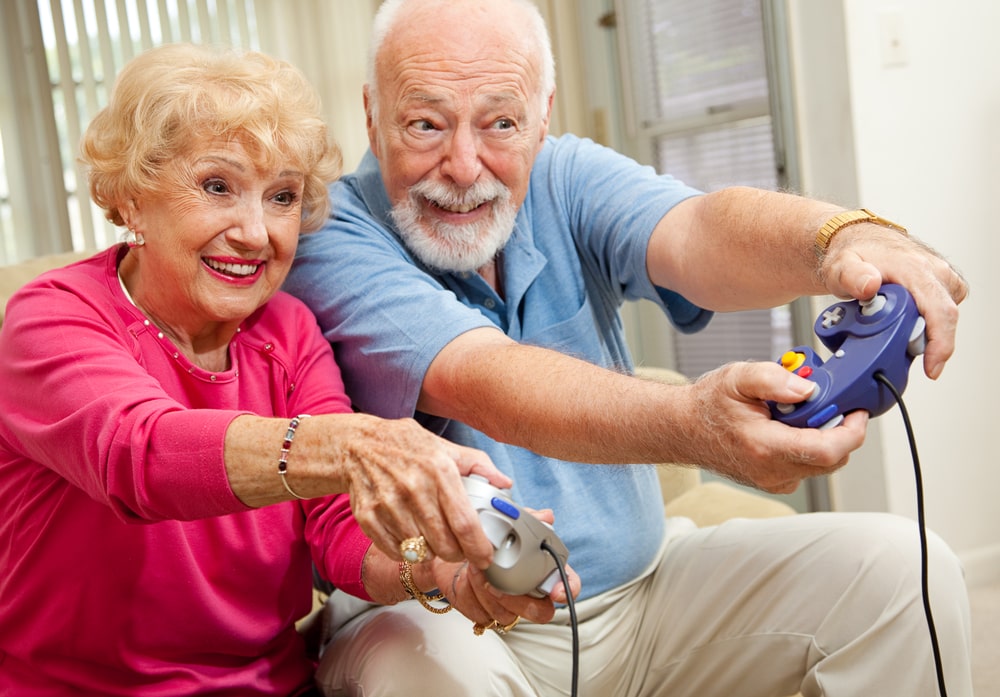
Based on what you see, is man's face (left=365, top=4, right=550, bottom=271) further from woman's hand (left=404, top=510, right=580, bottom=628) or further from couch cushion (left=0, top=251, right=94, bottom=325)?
couch cushion (left=0, top=251, right=94, bottom=325)

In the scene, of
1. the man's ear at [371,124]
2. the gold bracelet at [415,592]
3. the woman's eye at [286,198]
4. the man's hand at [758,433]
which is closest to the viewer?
the man's hand at [758,433]

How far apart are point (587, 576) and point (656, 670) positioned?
0.16 metres

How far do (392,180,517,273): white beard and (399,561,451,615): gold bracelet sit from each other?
1.49 feet

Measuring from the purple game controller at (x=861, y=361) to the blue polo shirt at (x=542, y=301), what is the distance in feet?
1.42

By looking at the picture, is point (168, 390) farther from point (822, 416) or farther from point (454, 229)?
point (822, 416)

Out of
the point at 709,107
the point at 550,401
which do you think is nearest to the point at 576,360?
the point at 550,401

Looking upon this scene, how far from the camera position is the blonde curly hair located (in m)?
1.14

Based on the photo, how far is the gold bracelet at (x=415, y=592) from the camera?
3.57 ft

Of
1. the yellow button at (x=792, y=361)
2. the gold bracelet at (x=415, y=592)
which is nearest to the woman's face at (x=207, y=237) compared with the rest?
the gold bracelet at (x=415, y=592)

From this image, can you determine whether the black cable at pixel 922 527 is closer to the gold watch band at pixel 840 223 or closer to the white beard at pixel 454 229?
the gold watch band at pixel 840 223

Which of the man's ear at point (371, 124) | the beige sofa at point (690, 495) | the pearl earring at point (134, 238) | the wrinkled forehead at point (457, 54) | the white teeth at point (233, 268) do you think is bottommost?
the beige sofa at point (690, 495)

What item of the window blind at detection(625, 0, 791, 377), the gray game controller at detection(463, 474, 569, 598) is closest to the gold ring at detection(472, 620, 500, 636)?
the gray game controller at detection(463, 474, 569, 598)

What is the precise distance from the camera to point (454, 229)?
54.4 inches

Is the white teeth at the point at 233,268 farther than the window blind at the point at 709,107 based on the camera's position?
No
